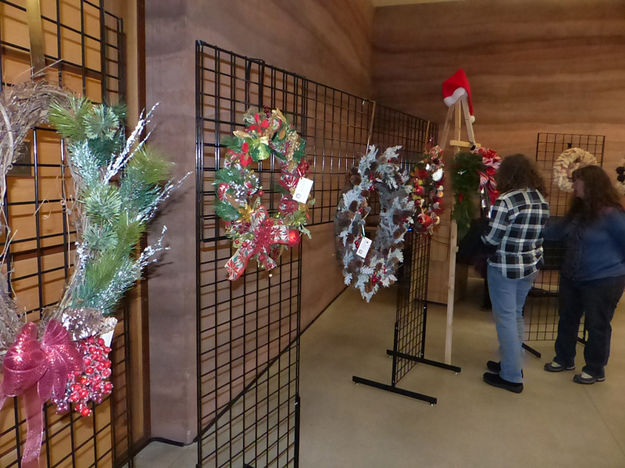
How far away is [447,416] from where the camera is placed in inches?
110

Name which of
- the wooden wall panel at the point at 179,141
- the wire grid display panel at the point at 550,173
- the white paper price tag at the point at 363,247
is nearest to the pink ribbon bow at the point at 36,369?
the wooden wall panel at the point at 179,141

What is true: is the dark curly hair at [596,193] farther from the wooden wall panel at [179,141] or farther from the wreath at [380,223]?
the wooden wall panel at [179,141]

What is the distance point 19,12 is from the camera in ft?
4.66

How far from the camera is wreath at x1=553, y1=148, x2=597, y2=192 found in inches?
185

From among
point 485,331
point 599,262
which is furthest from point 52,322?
point 485,331

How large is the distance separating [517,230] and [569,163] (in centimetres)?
239

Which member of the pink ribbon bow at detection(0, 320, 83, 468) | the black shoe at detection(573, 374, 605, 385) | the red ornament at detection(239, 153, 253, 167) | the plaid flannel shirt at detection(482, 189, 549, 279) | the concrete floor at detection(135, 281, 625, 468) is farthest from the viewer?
the black shoe at detection(573, 374, 605, 385)

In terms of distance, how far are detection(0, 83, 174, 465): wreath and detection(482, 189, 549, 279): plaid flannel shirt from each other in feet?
7.60

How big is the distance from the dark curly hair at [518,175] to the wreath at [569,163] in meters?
2.13

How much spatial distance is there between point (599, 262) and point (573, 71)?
3.46 meters

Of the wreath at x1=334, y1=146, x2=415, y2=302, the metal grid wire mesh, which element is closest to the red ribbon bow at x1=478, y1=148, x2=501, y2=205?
the metal grid wire mesh

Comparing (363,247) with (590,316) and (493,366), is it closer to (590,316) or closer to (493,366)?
(493,366)

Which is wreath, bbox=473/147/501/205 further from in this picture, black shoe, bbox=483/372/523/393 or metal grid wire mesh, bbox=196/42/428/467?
black shoe, bbox=483/372/523/393

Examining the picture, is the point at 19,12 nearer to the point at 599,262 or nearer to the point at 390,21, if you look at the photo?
the point at 599,262
